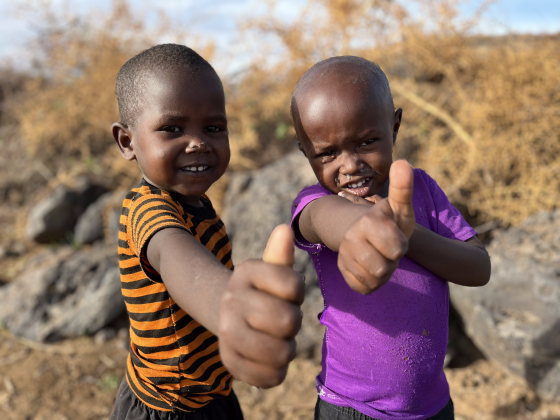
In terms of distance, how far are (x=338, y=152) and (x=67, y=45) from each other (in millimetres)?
6477

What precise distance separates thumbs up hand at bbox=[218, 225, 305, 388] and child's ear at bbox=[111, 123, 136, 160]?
0.82m

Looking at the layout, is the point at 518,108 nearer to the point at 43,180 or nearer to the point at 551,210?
the point at 551,210

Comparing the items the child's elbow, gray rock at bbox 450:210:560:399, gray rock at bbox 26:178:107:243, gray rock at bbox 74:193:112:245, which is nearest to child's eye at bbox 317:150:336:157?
the child's elbow

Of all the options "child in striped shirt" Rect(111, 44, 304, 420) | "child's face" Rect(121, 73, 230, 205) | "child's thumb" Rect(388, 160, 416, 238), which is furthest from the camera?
"child's face" Rect(121, 73, 230, 205)

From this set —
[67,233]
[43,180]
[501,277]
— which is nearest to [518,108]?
[501,277]

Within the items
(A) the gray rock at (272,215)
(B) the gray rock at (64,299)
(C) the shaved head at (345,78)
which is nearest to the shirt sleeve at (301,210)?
(C) the shaved head at (345,78)

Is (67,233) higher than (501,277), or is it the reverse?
(501,277)

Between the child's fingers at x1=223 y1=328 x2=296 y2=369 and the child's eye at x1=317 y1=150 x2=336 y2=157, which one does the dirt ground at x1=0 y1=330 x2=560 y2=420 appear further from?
the child's fingers at x1=223 y1=328 x2=296 y2=369

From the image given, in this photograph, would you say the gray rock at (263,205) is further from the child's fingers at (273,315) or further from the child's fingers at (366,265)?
the child's fingers at (273,315)

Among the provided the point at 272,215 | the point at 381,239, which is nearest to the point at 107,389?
the point at 272,215

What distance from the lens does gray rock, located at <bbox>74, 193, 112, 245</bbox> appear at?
4.69 m

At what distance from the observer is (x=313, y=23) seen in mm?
4465

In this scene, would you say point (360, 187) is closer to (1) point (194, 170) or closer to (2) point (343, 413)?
(1) point (194, 170)

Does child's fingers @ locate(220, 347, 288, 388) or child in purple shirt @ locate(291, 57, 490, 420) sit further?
child in purple shirt @ locate(291, 57, 490, 420)
